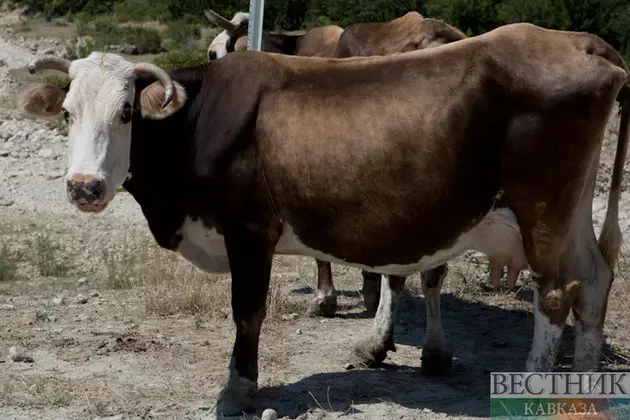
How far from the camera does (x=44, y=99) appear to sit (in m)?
6.73

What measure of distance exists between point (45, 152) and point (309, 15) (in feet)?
69.2

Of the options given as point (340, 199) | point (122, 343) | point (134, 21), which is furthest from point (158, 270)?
point (134, 21)

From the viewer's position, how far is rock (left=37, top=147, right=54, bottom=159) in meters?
18.3

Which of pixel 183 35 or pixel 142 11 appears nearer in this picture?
pixel 183 35

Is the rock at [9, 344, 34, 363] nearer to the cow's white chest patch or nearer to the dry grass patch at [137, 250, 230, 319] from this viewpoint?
the dry grass patch at [137, 250, 230, 319]

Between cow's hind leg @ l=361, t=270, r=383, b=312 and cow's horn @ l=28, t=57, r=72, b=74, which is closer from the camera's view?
cow's horn @ l=28, t=57, r=72, b=74

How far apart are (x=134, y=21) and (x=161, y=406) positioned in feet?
137

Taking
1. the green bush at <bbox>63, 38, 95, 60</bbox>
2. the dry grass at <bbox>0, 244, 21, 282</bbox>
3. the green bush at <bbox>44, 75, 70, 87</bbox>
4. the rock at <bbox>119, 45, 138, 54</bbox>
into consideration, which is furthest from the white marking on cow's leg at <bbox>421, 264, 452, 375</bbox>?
the rock at <bbox>119, 45, 138, 54</bbox>

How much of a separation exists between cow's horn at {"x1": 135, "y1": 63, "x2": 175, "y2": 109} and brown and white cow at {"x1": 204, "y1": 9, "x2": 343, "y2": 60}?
157 inches

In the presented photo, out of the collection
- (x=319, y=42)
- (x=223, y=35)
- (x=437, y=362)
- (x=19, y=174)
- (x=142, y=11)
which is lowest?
(x=437, y=362)

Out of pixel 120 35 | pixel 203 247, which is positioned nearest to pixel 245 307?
pixel 203 247

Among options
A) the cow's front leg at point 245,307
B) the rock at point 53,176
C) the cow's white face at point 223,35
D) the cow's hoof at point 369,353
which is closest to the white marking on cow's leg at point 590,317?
the cow's hoof at point 369,353

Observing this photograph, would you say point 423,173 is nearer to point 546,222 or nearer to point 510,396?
point 546,222

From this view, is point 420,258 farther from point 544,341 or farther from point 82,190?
point 82,190
